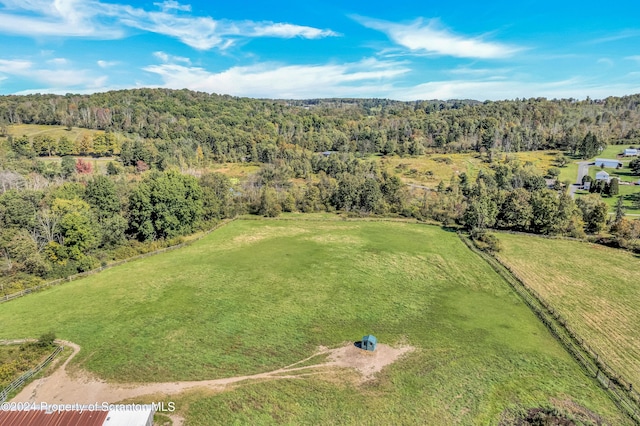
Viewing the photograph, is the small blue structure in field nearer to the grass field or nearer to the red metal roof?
the red metal roof

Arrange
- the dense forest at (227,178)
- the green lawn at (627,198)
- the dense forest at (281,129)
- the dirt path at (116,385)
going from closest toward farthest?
the dirt path at (116,385)
the dense forest at (227,178)
the green lawn at (627,198)
the dense forest at (281,129)

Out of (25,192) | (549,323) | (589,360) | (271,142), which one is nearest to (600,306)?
(549,323)

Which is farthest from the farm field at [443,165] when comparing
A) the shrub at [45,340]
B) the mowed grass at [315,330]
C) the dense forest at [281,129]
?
the shrub at [45,340]

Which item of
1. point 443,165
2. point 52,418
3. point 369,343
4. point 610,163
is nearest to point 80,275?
point 52,418

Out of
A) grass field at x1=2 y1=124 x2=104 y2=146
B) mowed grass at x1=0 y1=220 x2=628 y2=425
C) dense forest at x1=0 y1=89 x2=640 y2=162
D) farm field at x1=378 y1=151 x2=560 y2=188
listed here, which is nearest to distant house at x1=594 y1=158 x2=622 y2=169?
farm field at x1=378 y1=151 x2=560 y2=188

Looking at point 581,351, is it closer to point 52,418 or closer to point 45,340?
point 52,418

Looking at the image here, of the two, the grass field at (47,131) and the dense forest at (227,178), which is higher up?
the grass field at (47,131)

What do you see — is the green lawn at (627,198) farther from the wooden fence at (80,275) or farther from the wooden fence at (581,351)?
the wooden fence at (80,275)
